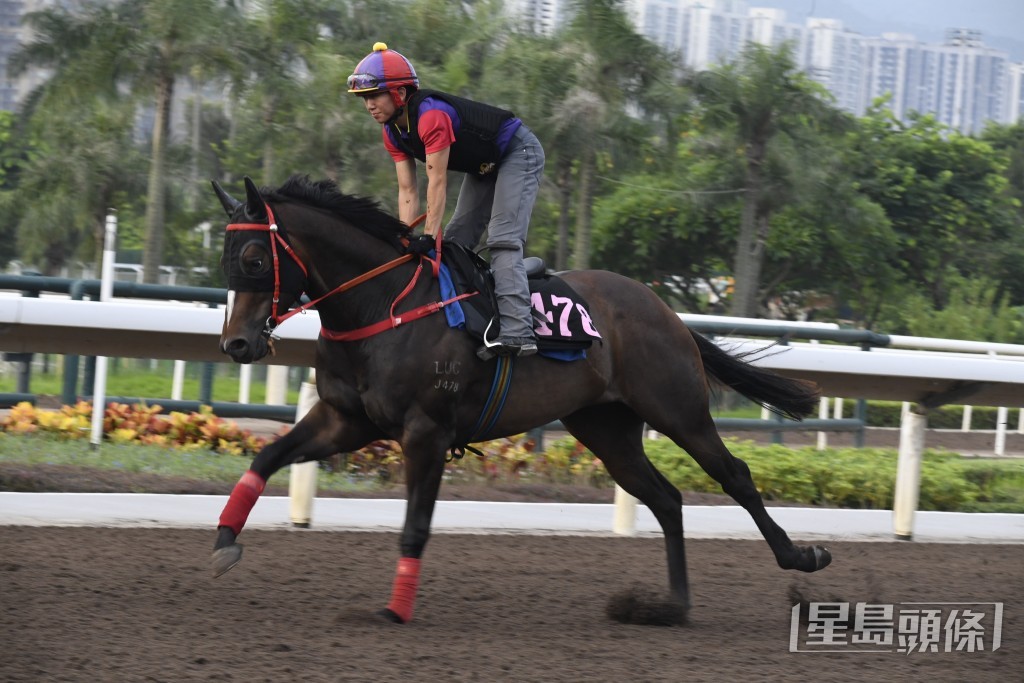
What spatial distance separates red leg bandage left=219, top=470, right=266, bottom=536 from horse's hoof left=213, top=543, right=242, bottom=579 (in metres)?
0.12

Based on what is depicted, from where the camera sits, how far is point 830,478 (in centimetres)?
988

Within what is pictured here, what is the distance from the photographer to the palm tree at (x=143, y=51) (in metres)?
19.4

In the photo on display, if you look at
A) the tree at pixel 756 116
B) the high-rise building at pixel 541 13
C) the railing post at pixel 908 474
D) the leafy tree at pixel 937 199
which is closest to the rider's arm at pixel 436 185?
the railing post at pixel 908 474

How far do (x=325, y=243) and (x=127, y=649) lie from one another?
5.82 ft

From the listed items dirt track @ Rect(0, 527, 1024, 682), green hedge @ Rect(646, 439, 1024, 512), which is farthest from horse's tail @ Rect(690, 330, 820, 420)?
green hedge @ Rect(646, 439, 1024, 512)

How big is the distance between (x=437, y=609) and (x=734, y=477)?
5.03 feet

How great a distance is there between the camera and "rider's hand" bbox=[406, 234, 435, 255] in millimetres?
5496

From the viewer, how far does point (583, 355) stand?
585 centimetres

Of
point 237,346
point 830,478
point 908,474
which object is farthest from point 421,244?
point 830,478

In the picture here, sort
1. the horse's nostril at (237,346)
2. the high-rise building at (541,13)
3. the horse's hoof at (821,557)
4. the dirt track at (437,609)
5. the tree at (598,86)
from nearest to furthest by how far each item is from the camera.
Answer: the dirt track at (437,609) < the horse's nostril at (237,346) < the horse's hoof at (821,557) < the tree at (598,86) < the high-rise building at (541,13)

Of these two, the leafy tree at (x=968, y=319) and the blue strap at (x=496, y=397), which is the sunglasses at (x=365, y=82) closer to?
the blue strap at (x=496, y=397)

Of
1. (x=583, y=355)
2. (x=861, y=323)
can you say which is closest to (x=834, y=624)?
(x=583, y=355)

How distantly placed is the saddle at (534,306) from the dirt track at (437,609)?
1146mm

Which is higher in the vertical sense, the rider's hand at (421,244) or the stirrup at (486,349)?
the rider's hand at (421,244)
